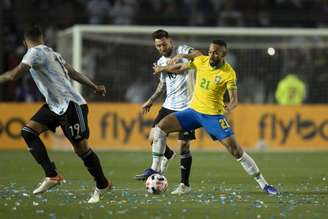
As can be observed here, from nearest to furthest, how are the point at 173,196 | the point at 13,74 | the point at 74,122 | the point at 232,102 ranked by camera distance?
the point at 13,74 < the point at 74,122 < the point at 173,196 < the point at 232,102

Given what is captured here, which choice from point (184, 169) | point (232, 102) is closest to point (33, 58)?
point (232, 102)

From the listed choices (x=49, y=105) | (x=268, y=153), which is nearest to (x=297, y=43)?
(x=268, y=153)

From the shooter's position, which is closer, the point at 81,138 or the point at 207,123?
the point at 81,138

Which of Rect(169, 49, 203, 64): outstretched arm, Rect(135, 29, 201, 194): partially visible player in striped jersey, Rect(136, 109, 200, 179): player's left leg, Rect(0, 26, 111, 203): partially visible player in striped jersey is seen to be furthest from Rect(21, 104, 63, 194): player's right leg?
Rect(169, 49, 203, 64): outstretched arm

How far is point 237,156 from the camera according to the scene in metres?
12.4

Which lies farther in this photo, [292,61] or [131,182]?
[292,61]

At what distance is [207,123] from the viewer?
12516mm

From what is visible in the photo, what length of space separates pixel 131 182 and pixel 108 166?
361 cm

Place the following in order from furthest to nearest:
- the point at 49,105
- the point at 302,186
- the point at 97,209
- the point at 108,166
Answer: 1. the point at 108,166
2. the point at 302,186
3. the point at 49,105
4. the point at 97,209

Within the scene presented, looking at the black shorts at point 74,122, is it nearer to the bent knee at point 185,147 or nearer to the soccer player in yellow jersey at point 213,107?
the soccer player in yellow jersey at point 213,107

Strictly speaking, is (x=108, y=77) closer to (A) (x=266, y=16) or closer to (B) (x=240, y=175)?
(A) (x=266, y=16)

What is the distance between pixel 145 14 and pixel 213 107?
15.2 metres

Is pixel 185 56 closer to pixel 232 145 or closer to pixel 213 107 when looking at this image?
pixel 213 107

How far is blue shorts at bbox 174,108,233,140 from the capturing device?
489 inches
